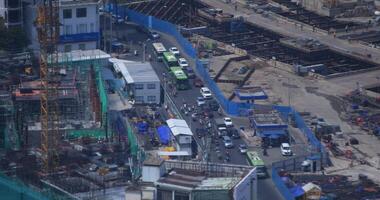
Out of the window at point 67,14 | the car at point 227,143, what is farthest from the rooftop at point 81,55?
the car at point 227,143

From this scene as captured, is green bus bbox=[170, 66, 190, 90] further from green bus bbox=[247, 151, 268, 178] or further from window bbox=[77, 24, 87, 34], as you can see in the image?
green bus bbox=[247, 151, 268, 178]

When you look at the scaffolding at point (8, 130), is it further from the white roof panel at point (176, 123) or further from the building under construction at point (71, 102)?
the white roof panel at point (176, 123)

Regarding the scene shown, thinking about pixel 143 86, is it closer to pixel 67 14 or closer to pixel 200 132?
pixel 200 132

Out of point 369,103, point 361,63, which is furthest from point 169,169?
point 361,63

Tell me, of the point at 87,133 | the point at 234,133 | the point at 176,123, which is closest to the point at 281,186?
the point at 234,133

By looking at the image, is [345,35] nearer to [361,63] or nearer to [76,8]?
[361,63]

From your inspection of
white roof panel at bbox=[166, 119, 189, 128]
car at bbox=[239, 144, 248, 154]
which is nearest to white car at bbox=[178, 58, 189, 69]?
white roof panel at bbox=[166, 119, 189, 128]
